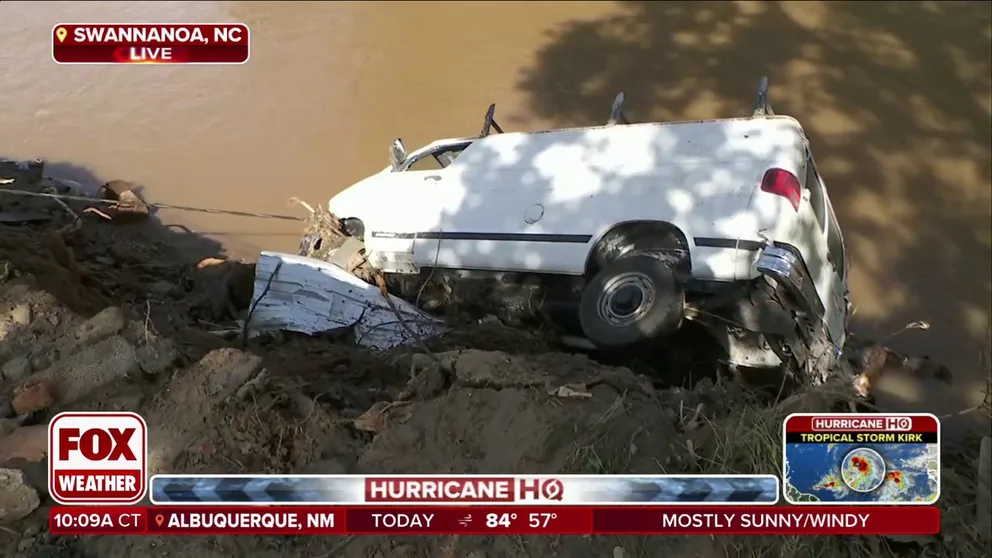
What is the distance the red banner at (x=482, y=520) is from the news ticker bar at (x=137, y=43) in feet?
7.76

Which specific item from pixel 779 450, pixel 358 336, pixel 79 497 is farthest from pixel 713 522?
pixel 358 336

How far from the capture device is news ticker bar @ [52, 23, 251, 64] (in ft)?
13.6

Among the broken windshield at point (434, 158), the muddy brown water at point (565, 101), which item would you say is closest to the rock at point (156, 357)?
the muddy brown water at point (565, 101)

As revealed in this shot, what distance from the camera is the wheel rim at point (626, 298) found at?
4.49 metres

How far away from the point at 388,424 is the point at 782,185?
2546 mm

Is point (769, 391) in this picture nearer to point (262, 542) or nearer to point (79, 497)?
point (262, 542)

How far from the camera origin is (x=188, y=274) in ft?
21.3

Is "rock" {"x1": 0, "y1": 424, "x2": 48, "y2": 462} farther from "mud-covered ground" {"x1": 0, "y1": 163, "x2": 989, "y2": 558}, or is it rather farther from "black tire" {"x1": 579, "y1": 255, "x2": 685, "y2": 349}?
"black tire" {"x1": 579, "y1": 255, "x2": 685, "y2": 349}

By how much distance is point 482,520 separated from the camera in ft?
9.66

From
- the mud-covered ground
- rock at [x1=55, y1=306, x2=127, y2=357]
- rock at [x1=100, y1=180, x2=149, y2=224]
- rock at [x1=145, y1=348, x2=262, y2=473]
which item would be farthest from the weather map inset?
rock at [x1=100, y1=180, x2=149, y2=224]

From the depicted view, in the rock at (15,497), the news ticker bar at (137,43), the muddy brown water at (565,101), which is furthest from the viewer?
the muddy brown water at (565,101)

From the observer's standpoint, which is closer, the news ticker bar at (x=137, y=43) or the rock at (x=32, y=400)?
the rock at (x=32, y=400)

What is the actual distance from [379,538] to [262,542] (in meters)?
0.44

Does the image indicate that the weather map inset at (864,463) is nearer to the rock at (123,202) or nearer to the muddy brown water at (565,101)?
the muddy brown water at (565,101)
